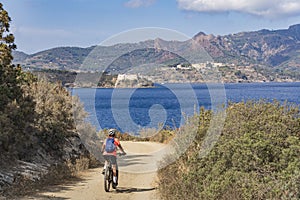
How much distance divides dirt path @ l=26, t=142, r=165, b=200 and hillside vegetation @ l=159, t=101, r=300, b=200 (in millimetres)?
1099

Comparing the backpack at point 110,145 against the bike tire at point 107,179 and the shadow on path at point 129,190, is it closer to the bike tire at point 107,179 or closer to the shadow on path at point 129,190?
the bike tire at point 107,179

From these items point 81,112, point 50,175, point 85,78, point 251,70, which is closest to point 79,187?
point 50,175

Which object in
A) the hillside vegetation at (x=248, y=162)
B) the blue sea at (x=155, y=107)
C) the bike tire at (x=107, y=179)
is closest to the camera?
the hillside vegetation at (x=248, y=162)

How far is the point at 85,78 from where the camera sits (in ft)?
75.3

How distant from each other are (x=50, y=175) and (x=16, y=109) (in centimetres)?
228

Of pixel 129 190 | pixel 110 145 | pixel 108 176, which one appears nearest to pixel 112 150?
pixel 110 145

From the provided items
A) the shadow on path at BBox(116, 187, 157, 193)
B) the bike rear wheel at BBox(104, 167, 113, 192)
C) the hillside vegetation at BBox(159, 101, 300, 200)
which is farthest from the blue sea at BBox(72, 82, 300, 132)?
the bike rear wheel at BBox(104, 167, 113, 192)

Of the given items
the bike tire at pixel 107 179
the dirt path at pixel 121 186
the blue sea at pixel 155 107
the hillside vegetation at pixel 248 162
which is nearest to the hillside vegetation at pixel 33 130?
the dirt path at pixel 121 186

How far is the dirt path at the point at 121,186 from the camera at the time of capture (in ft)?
33.8

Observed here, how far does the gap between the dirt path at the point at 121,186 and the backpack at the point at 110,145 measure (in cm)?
113

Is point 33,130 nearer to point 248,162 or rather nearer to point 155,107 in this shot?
point 248,162

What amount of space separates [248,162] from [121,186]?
5.21 m

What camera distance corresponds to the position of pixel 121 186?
1192 cm

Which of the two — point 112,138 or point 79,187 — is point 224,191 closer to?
point 112,138
